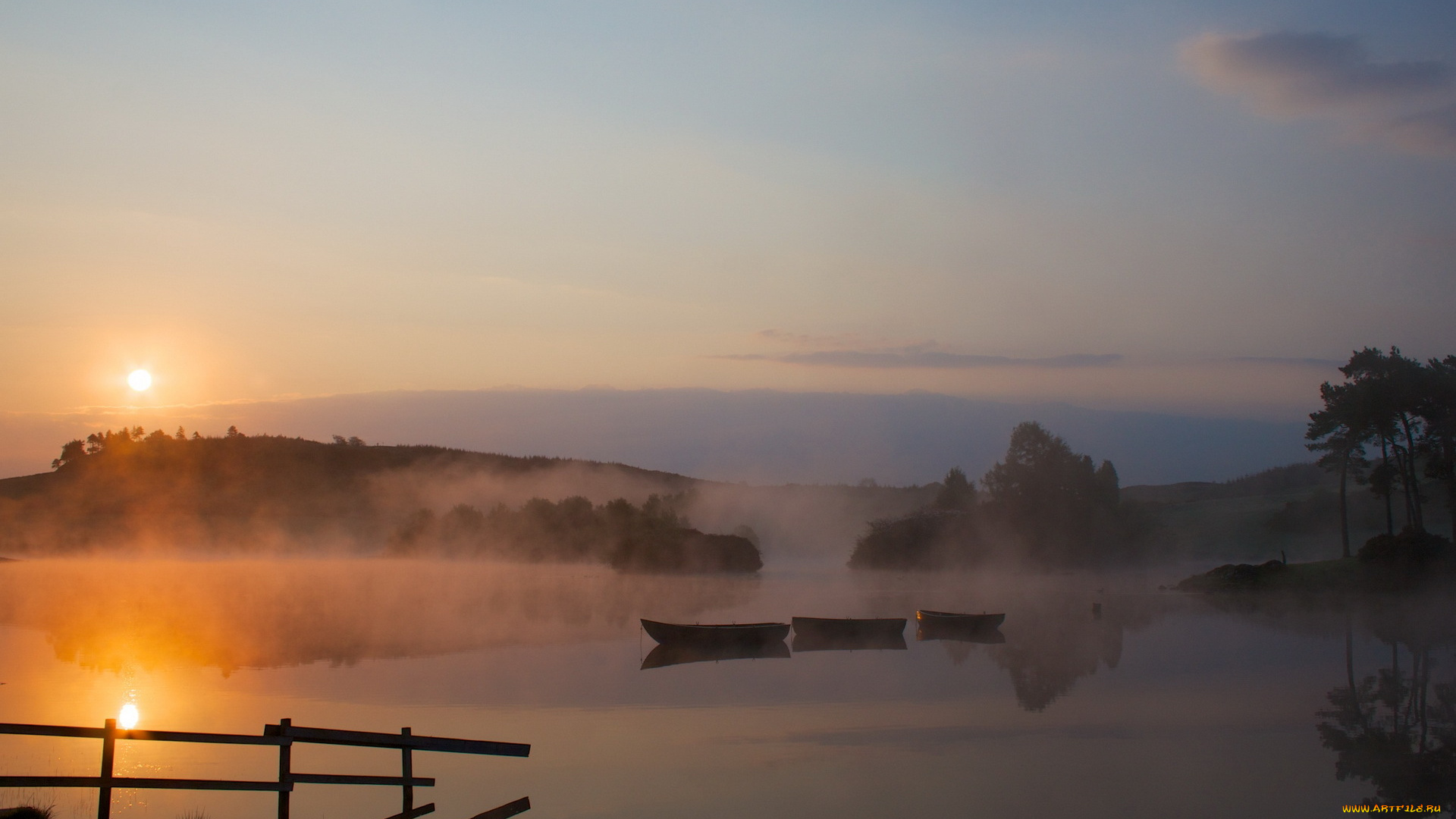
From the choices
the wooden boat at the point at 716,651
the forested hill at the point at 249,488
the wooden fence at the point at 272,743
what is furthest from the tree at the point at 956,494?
the wooden fence at the point at 272,743

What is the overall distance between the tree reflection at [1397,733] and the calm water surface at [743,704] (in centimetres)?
11

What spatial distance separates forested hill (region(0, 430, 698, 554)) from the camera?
364 ft

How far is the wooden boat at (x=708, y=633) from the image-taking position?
3716 cm

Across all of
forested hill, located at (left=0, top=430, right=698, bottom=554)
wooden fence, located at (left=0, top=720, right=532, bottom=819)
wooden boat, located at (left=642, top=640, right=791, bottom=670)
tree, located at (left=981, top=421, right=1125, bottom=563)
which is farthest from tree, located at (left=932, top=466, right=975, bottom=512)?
wooden fence, located at (left=0, top=720, right=532, bottom=819)

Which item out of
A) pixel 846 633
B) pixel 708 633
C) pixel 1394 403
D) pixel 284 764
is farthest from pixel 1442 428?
pixel 284 764

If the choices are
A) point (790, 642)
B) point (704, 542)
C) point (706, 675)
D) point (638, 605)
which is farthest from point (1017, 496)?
point (706, 675)

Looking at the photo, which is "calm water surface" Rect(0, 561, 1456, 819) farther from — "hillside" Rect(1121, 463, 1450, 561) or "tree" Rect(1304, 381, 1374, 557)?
"hillside" Rect(1121, 463, 1450, 561)

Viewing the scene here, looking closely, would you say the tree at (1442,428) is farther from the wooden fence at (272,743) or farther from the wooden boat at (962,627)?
the wooden fence at (272,743)

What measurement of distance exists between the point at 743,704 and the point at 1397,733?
14.8 meters

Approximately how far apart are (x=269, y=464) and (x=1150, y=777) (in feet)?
419

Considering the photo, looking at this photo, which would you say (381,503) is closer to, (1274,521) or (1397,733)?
(1274,521)

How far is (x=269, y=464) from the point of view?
130m

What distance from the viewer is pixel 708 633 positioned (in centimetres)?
3744

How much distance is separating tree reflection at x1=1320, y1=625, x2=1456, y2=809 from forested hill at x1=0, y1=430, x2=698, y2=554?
349 feet
